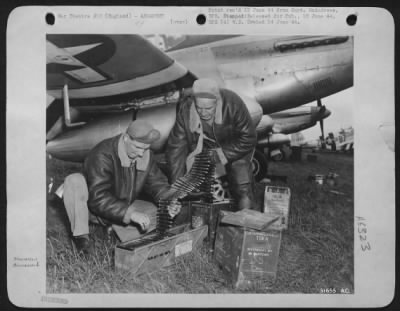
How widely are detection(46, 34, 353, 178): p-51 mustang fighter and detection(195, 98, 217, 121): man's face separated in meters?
0.10

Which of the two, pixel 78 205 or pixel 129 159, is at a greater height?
pixel 129 159

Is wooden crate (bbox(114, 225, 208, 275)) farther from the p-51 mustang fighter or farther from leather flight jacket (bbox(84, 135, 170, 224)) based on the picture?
the p-51 mustang fighter

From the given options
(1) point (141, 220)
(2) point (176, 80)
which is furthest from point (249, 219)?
(2) point (176, 80)

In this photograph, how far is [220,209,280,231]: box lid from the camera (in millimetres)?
2225

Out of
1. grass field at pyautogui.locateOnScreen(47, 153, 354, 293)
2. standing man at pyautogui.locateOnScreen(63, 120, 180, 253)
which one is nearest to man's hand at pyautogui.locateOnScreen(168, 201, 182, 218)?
standing man at pyautogui.locateOnScreen(63, 120, 180, 253)

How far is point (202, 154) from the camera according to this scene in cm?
238

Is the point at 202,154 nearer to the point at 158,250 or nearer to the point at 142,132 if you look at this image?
the point at 142,132

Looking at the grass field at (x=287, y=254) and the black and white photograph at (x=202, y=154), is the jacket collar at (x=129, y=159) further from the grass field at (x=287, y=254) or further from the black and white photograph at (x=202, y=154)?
the grass field at (x=287, y=254)

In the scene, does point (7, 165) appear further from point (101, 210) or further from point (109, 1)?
point (109, 1)

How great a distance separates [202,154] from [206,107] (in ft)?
0.81

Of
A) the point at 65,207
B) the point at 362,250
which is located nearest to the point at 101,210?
the point at 65,207

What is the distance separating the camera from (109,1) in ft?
7.62

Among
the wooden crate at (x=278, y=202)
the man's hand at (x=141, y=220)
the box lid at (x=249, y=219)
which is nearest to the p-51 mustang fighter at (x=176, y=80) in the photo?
the wooden crate at (x=278, y=202)

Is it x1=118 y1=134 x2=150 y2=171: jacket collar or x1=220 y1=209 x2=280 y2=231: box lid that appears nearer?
x1=220 y1=209 x2=280 y2=231: box lid
